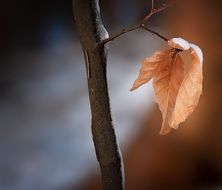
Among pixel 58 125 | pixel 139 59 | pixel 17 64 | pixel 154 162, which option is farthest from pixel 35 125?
pixel 154 162

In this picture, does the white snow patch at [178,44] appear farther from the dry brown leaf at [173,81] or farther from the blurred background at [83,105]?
the blurred background at [83,105]

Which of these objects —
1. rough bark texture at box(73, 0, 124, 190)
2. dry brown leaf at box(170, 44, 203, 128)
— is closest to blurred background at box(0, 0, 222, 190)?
rough bark texture at box(73, 0, 124, 190)

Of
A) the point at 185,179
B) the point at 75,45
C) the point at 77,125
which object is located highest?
the point at 75,45

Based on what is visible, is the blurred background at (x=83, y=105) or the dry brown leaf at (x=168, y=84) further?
the blurred background at (x=83, y=105)

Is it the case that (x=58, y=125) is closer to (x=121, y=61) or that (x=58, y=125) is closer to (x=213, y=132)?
(x=121, y=61)

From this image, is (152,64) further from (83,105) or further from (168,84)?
(83,105)

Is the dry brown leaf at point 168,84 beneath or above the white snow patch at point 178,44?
beneath

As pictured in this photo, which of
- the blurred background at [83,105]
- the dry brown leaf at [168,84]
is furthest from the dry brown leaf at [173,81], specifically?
the blurred background at [83,105]
